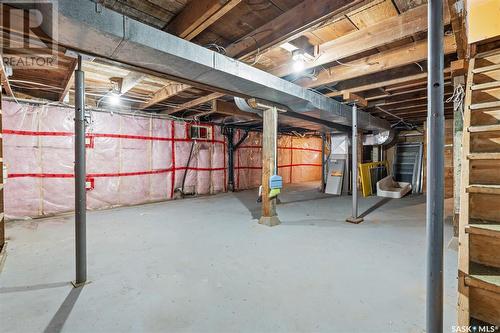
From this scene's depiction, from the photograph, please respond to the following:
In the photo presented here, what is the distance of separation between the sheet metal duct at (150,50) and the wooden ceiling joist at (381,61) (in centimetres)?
59

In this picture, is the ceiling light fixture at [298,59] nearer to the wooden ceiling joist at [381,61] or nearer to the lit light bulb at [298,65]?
the lit light bulb at [298,65]

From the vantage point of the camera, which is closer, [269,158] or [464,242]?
[464,242]

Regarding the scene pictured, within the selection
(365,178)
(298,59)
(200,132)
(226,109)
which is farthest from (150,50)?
(365,178)

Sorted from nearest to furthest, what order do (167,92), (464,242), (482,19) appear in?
(464,242), (482,19), (167,92)

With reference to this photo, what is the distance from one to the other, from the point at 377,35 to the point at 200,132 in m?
4.75

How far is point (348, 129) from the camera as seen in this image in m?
6.39

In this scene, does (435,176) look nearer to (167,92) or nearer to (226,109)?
(167,92)

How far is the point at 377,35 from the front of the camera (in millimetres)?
2107

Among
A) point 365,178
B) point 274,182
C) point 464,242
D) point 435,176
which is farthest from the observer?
point 365,178

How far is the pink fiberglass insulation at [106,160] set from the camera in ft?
12.5

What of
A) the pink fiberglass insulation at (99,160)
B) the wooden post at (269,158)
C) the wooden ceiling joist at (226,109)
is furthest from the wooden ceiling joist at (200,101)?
the pink fiberglass insulation at (99,160)

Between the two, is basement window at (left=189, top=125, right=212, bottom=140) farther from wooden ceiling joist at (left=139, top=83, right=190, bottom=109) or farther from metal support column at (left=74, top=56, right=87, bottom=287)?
metal support column at (left=74, top=56, right=87, bottom=287)

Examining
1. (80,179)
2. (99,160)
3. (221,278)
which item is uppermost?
(99,160)

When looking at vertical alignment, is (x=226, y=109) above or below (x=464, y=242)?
above
